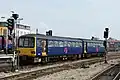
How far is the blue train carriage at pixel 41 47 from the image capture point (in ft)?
96.1

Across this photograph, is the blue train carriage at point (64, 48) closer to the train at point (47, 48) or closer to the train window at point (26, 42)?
the train at point (47, 48)

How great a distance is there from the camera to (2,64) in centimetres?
2302

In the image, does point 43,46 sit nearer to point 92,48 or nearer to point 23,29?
point 92,48

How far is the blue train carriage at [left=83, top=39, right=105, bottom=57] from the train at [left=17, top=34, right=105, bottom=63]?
6.41 ft

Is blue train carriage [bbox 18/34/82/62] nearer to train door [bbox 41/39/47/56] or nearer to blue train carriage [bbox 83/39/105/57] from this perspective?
train door [bbox 41/39/47/56]

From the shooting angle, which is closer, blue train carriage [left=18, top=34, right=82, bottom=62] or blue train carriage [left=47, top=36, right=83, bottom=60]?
blue train carriage [left=18, top=34, right=82, bottom=62]

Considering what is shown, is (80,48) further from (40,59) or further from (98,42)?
(40,59)

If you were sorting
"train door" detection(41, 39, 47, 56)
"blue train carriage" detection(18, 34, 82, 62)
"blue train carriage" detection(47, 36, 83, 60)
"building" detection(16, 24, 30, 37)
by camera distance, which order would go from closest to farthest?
"blue train carriage" detection(18, 34, 82, 62), "train door" detection(41, 39, 47, 56), "blue train carriage" detection(47, 36, 83, 60), "building" detection(16, 24, 30, 37)

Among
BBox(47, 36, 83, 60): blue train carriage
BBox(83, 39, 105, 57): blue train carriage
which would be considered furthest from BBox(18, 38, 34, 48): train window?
BBox(83, 39, 105, 57): blue train carriage

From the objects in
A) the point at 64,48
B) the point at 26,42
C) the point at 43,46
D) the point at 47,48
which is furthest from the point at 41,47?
the point at 64,48

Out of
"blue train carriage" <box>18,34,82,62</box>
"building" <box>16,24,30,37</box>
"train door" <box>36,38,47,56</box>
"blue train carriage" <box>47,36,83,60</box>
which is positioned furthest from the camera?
"building" <box>16,24,30,37</box>

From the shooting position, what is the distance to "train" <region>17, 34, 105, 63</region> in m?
29.4

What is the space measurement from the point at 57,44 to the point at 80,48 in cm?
1016

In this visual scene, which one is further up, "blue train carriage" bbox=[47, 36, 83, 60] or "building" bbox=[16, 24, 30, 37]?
"building" bbox=[16, 24, 30, 37]
